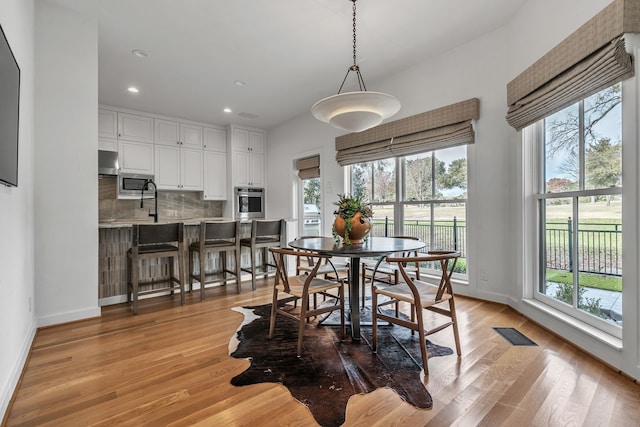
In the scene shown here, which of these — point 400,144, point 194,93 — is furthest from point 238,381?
point 194,93

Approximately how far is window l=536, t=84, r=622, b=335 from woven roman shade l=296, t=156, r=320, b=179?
3312mm

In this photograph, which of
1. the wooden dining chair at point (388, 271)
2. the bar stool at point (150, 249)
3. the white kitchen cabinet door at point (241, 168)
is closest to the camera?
the wooden dining chair at point (388, 271)

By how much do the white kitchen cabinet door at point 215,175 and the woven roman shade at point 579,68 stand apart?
5.07 meters

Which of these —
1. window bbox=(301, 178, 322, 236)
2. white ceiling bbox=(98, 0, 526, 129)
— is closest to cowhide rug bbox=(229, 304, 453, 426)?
white ceiling bbox=(98, 0, 526, 129)

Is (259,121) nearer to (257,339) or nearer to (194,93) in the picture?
(194,93)

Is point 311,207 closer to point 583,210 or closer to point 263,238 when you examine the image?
point 263,238

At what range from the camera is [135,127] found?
5.26m

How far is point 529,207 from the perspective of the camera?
2836mm

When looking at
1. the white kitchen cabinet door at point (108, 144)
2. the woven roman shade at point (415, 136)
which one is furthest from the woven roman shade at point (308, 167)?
the white kitchen cabinet door at point (108, 144)

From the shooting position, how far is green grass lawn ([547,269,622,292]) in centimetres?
208

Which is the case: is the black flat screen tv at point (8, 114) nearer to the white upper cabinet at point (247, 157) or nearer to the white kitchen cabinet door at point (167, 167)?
the white kitchen cabinet door at point (167, 167)

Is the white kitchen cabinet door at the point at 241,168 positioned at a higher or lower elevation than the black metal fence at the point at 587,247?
higher

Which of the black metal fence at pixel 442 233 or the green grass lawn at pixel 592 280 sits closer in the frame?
the green grass lawn at pixel 592 280

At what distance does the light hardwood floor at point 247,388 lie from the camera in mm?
1481
